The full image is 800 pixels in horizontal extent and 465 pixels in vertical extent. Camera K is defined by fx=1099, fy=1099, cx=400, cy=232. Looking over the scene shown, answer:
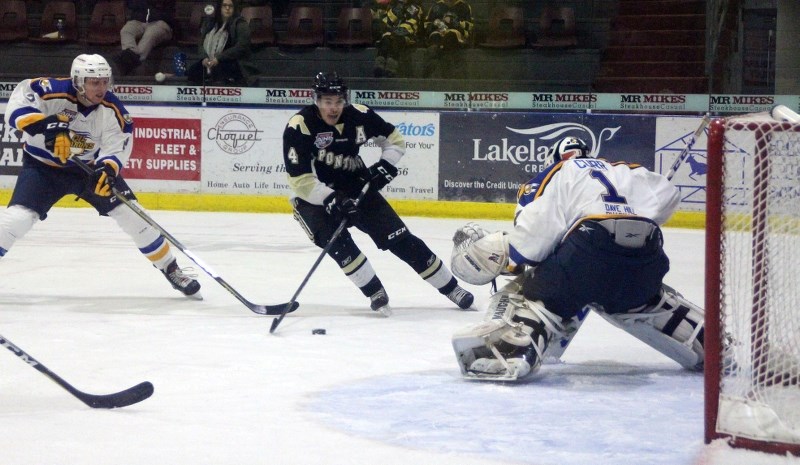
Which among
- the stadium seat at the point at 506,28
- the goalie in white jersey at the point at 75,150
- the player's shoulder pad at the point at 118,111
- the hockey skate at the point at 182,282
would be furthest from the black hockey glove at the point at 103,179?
the stadium seat at the point at 506,28

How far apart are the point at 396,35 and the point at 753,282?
265 inches

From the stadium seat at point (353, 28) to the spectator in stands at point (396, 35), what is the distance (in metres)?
0.18

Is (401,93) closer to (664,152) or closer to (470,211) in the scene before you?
(470,211)

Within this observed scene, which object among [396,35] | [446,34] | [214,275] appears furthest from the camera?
[396,35]

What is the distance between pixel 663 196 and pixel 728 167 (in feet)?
2.56

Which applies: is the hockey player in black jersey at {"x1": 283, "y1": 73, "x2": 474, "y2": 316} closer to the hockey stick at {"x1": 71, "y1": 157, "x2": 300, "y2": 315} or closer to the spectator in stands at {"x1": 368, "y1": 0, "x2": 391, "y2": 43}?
the hockey stick at {"x1": 71, "y1": 157, "x2": 300, "y2": 315}

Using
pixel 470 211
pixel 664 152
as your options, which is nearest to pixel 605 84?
pixel 664 152

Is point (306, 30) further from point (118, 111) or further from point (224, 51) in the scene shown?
point (118, 111)

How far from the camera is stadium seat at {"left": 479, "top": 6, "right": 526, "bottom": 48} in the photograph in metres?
9.34

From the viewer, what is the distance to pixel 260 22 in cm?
1030

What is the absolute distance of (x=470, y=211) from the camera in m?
8.67

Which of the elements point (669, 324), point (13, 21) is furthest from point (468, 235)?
point (13, 21)

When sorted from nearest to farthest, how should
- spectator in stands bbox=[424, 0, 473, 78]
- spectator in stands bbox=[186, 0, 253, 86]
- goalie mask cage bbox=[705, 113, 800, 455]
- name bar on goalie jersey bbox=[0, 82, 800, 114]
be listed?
goalie mask cage bbox=[705, 113, 800, 455]
name bar on goalie jersey bbox=[0, 82, 800, 114]
spectator in stands bbox=[424, 0, 473, 78]
spectator in stands bbox=[186, 0, 253, 86]

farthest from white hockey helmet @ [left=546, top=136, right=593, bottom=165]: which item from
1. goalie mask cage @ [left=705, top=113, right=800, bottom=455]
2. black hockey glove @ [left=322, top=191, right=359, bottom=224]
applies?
black hockey glove @ [left=322, top=191, right=359, bottom=224]
